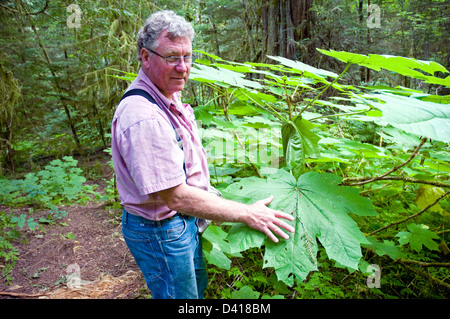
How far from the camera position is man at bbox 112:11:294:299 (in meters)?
1.23

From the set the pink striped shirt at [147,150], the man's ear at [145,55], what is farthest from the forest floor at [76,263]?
the man's ear at [145,55]

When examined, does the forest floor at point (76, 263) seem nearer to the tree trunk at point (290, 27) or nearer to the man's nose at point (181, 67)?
the man's nose at point (181, 67)

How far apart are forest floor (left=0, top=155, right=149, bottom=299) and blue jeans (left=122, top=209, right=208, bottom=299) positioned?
4.19 feet

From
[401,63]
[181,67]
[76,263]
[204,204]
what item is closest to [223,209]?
[204,204]

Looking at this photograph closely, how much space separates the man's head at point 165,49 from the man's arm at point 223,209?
24.0 inches

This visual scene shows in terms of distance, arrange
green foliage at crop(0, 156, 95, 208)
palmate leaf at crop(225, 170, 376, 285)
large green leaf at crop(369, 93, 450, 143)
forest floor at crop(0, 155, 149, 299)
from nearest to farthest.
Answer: large green leaf at crop(369, 93, 450, 143) → palmate leaf at crop(225, 170, 376, 285) → forest floor at crop(0, 155, 149, 299) → green foliage at crop(0, 156, 95, 208)

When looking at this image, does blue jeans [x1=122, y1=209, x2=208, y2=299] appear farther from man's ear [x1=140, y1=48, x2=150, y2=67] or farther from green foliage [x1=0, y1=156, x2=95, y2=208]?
green foliage [x1=0, y1=156, x2=95, y2=208]

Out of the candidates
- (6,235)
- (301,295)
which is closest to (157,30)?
(301,295)

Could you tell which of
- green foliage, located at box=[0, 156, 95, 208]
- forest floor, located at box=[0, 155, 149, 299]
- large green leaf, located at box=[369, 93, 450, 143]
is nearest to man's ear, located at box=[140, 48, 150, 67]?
large green leaf, located at box=[369, 93, 450, 143]

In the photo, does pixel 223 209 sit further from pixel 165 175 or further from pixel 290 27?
pixel 290 27

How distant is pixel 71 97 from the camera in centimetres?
862

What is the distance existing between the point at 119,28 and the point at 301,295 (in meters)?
6.18

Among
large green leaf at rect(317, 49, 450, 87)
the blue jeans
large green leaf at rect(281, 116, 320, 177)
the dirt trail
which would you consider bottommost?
the dirt trail

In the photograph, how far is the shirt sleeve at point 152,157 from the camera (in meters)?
1.22
